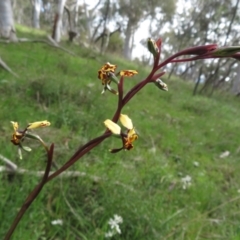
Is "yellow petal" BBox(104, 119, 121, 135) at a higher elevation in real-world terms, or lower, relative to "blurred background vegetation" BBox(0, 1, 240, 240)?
higher

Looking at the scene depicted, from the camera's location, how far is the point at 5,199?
1.55m

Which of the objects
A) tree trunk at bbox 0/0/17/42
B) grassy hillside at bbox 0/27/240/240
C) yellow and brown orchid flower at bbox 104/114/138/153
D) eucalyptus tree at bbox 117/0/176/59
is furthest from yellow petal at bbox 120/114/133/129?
eucalyptus tree at bbox 117/0/176/59

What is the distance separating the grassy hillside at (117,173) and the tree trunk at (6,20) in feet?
4.94

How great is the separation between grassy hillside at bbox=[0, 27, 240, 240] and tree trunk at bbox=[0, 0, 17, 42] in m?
1.50

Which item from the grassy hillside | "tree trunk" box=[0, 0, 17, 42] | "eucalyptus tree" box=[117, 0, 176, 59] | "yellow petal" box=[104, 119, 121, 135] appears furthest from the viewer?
"eucalyptus tree" box=[117, 0, 176, 59]

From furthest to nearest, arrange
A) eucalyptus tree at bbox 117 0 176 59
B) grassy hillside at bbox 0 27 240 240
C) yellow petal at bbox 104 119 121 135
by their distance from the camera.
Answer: eucalyptus tree at bbox 117 0 176 59 → grassy hillside at bbox 0 27 240 240 → yellow petal at bbox 104 119 121 135

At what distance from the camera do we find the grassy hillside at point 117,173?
1716 mm

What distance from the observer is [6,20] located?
6742 millimetres

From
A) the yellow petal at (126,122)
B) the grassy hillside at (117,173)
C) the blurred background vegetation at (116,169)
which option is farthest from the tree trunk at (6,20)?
the yellow petal at (126,122)

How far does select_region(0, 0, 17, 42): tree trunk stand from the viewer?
658 centimetres

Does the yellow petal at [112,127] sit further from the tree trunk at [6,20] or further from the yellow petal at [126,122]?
the tree trunk at [6,20]

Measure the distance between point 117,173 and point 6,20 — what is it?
5627 mm

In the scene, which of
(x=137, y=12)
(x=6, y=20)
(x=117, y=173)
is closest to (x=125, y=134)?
(x=117, y=173)

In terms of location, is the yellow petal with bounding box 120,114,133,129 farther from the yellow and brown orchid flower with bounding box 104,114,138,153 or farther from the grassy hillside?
the grassy hillside
